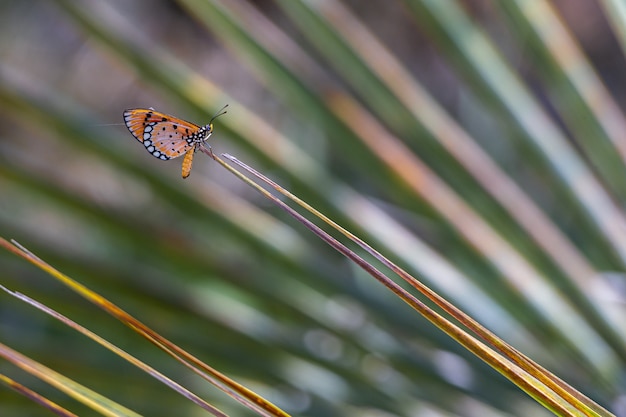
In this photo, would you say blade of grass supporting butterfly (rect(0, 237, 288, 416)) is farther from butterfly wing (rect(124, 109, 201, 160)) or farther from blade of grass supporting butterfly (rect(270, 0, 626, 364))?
blade of grass supporting butterfly (rect(270, 0, 626, 364))

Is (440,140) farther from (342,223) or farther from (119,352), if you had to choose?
(119,352)

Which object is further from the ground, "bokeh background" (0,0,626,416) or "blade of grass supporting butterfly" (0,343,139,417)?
"bokeh background" (0,0,626,416)

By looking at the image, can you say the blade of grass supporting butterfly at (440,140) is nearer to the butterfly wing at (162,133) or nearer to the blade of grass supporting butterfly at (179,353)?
the butterfly wing at (162,133)

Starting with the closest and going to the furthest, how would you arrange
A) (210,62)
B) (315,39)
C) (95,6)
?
(95,6) → (315,39) → (210,62)

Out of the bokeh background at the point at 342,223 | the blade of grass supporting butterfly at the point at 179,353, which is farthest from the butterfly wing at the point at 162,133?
the bokeh background at the point at 342,223

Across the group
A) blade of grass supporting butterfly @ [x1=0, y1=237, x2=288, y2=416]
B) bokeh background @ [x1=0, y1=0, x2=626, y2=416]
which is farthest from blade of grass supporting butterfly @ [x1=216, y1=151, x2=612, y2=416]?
bokeh background @ [x1=0, y1=0, x2=626, y2=416]

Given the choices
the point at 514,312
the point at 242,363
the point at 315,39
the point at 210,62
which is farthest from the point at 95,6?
the point at 210,62

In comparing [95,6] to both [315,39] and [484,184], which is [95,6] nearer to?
[315,39]
